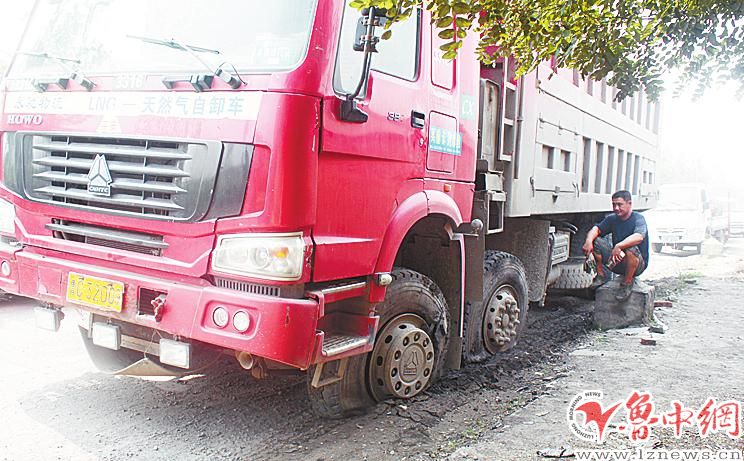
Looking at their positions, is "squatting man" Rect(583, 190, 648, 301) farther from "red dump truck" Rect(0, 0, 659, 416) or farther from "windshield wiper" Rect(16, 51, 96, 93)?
"windshield wiper" Rect(16, 51, 96, 93)

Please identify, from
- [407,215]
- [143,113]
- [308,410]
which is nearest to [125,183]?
[143,113]

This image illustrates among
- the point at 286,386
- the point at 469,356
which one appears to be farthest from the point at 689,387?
the point at 286,386

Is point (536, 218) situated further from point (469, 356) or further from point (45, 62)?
point (45, 62)

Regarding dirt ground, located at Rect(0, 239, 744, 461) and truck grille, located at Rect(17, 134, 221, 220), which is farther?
dirt ground, located at Rect(0, 239, 744, 461)

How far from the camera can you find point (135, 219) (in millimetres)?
3121

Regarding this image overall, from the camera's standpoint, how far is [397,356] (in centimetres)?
370

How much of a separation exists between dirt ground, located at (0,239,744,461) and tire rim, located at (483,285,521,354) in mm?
165

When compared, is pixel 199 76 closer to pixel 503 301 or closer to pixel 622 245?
pixel 503 301

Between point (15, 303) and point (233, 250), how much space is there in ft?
14.3

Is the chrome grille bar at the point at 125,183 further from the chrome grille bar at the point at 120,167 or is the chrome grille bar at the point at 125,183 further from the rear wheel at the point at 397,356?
the rear wheel at the point at 397,356

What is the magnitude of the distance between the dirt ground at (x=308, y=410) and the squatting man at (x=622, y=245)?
84cm

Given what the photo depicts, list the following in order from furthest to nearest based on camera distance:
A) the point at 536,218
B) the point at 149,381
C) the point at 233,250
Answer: the point at 536,218
the point at 149,381
the point at 233,250

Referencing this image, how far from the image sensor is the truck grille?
2.95m

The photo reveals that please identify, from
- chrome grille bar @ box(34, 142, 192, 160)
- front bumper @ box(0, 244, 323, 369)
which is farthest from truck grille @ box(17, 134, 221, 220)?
front bumper @ box(0, 244, 323, 369)
